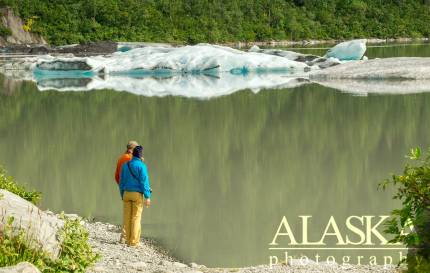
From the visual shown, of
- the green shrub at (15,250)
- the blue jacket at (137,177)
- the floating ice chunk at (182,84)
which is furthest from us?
the floating ice chunk at (182,84)

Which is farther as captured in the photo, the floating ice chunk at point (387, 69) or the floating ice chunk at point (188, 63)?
the floating ice chunk at point (188, 63)

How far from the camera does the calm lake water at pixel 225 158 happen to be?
32.7 ft

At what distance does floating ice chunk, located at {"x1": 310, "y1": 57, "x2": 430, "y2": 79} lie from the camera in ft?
108

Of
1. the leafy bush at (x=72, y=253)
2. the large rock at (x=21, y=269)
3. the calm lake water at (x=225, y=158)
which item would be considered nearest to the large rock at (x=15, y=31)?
the calm lake water at (x=225, y=158)

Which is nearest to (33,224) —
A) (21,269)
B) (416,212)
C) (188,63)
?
(21,269)

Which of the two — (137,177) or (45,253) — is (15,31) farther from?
(45,253)

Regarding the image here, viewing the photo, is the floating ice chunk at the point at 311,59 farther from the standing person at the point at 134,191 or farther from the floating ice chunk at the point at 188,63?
the standing person at the point at 134,191

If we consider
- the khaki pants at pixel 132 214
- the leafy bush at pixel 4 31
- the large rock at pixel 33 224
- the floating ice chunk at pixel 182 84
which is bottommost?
the large rock at pixel 33 224

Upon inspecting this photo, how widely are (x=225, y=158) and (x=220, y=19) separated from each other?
204 ft

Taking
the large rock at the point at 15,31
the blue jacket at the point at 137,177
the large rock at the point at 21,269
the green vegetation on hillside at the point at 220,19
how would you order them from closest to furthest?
the large rock at the point at 21,269, the blue jacket at the point at 137,177, the large rock at the point at 15,31, the green vegetation on hillside at the point at 220,19

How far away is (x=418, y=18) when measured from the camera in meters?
86.3

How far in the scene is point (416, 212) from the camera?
5.14m

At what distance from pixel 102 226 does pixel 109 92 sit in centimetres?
2106

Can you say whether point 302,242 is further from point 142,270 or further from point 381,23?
point 381,23
